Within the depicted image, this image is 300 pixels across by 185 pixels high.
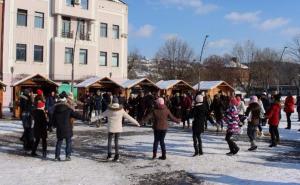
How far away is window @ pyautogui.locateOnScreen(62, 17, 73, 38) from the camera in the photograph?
1907 inches

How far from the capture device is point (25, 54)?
45156mm

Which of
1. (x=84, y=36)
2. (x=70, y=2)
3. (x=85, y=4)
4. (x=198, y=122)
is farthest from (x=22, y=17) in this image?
(x=198, y=122)

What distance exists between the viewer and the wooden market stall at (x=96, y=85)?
107 ft

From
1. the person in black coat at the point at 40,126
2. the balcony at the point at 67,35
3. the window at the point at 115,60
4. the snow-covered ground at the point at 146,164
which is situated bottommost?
the snow-covered ground at the point at 146,164

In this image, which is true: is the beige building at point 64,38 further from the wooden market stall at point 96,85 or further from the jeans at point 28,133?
the jeans at point 28,133

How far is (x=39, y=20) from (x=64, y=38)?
3.15m

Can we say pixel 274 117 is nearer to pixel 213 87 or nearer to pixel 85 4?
pixel 213 87

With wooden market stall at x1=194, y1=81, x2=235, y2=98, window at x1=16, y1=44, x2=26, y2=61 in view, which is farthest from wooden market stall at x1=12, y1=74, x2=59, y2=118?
window at x1=16, y1=44, x2=26, y2=61

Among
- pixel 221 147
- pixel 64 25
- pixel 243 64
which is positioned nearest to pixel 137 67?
pixel 243 64

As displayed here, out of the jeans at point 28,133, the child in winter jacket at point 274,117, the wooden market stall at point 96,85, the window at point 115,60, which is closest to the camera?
the jeans at point 28,133

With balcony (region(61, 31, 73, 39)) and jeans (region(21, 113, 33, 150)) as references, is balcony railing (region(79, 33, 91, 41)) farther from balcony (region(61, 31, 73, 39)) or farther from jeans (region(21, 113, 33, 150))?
jeans (region(21, 113, 33, 150))

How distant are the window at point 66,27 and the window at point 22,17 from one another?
4608mm

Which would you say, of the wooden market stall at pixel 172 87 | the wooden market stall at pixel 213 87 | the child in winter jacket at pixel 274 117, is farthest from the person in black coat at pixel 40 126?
the wooden market stall at pixel 213 87

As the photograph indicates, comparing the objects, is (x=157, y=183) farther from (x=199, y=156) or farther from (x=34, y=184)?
(x=199, y=156)
